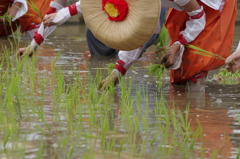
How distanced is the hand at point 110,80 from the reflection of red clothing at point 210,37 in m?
0.45

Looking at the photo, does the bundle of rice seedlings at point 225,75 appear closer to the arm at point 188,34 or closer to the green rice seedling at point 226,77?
the green rice seedling at point 226,77

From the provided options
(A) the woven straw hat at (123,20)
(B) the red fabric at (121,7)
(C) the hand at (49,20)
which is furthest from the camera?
(C) the hand at (49,20)

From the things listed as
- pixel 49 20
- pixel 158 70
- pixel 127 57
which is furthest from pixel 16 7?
pixel 158 70

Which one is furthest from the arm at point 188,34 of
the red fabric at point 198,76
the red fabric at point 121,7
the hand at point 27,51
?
the hand at point 27,51

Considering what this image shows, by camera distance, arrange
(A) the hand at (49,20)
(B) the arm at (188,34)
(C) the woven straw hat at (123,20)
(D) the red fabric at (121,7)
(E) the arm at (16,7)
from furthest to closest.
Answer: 1. (E) the arm at (16,7)
2. (A) the hand at (49,20)
3. (B) the arm at (188,34)
4. (D) the red fabric at (121,7)
5. (C) the woven straw hat at (123,20)

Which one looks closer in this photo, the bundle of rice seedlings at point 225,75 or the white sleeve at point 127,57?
the white sleeve at point 127,57

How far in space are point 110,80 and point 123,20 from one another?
43 centimetres

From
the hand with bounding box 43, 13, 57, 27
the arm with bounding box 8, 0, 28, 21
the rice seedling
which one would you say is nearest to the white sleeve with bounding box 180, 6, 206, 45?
the rice seedling

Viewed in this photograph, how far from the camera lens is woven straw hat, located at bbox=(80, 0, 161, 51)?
10.5ft

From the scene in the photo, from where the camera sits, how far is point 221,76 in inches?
168

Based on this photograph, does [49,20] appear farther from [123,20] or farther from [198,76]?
[198,76]

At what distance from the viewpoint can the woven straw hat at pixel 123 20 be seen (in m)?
3.19

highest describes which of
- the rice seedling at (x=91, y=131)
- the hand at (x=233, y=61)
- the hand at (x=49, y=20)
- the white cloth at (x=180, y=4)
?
the white cloth at (x=180, y=4)

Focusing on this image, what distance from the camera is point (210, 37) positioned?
356 centimetres
